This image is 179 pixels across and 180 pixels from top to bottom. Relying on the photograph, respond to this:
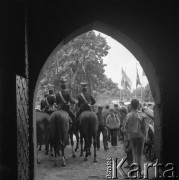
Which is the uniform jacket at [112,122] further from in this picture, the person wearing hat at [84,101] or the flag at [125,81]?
the flag at [125,81]

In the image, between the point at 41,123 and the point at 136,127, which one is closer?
the point at 136,127

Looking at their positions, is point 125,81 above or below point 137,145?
above

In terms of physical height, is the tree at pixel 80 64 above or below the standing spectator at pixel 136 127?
above

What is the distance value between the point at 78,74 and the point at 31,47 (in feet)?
82.0

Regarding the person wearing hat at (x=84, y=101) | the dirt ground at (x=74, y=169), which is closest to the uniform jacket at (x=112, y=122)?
the dirt ground at (x=74, y=169)

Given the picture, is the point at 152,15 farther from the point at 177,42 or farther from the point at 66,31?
the point at 66,31

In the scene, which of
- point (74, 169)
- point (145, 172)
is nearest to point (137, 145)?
point (145, 172)

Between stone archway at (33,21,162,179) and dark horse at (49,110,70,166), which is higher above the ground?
stone archway at (33,21,162,179)

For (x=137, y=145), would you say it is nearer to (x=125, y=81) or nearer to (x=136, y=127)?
(x=136, y=127)

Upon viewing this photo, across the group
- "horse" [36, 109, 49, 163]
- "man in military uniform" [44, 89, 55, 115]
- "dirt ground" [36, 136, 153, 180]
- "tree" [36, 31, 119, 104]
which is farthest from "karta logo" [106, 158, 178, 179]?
"tree" [36, 31, 119, 104]

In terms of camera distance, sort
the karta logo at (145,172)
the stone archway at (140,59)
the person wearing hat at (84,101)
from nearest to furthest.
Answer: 1. the karta logo at (145,172)
2. the stone archway at (140,59)
3. the person wearing hat at (84,101)

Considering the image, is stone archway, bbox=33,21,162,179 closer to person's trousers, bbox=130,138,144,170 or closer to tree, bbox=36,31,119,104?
person's trousers, bbox=130,138,144,170

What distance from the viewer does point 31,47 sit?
5832mm

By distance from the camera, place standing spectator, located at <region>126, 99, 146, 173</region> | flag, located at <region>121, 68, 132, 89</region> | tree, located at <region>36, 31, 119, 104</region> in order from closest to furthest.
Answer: standing spectator, located at <region>126, 99, 146, 173</region> < tree, located at <region>36, 31, 119, 104</region> < flag, located at <region>121, 68, 132, 89</region>
